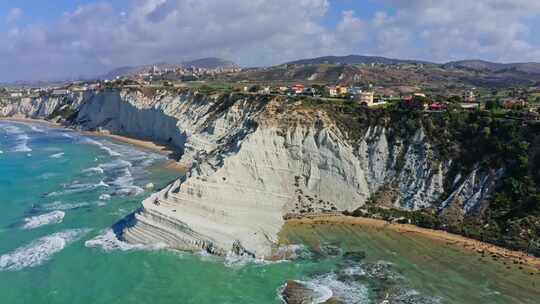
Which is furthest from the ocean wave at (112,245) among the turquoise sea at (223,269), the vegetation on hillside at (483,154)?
the vegetation on hillside at (483,154)

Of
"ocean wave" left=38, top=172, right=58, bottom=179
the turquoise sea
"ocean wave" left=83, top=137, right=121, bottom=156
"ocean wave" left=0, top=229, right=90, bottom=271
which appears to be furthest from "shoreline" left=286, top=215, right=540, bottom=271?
"ocean wave" left=83, top=137, right=121, bottom=156

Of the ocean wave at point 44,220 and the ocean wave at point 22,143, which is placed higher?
the ocean wave at point 22,143

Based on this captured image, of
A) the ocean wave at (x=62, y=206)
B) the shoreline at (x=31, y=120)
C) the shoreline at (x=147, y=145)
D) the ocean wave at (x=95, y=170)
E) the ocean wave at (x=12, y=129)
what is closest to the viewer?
the ocean wave at (x=62, y=206)

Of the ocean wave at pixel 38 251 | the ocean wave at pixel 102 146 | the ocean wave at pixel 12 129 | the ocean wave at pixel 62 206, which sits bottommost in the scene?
the ocean wave at pixel 38 251

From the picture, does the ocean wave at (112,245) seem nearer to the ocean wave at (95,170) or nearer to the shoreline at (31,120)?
the ocean wave at (95,170)

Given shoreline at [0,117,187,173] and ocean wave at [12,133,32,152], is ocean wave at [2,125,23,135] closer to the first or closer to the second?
ocean wave at [12,133,32,152]
